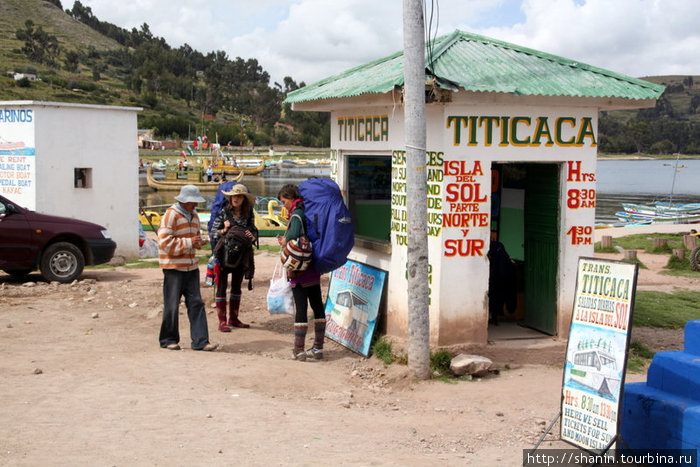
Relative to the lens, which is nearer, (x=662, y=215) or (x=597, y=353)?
(x=597, y=353)

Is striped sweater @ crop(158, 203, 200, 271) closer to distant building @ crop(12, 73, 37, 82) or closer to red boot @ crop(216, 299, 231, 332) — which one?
red boot @ crop(216, 299, 231, 332)

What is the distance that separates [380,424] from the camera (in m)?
5.82

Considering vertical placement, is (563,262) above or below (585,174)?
below

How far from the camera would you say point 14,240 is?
11641 millimetres

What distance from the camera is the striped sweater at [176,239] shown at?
7555 mm

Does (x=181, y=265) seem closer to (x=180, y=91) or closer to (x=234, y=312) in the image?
(x=234, y=312)

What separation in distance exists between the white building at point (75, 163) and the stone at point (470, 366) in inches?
417

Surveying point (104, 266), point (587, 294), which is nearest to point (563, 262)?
point (587, 294)

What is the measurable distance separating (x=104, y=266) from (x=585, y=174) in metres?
10.2

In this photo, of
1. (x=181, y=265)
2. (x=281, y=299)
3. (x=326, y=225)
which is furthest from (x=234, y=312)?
(x=326, y=225)

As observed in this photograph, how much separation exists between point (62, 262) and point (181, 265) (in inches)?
216

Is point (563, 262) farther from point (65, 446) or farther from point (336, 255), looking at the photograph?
point (65, 446)

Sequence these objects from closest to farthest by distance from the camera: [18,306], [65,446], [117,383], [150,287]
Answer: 1. [65,446]
2. [117,383]
3. [18,306]
4. [150,287]

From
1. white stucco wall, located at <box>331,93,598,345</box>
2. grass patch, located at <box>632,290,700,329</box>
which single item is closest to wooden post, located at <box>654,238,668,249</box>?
grass patch, located at <box>632,290,700,329</box>
